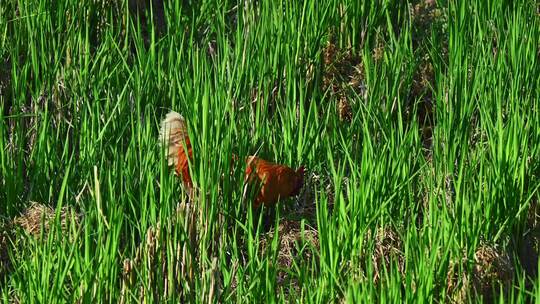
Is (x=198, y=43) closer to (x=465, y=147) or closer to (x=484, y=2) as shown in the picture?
(x=484, y=2)

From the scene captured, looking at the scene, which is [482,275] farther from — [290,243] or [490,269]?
[290,243]

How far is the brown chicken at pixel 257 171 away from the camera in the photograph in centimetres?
316

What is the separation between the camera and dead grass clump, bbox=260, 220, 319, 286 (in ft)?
10.0

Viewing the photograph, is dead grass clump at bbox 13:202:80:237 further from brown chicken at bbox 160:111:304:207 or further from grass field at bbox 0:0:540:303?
brown chicken at bbox 160:111:304:207

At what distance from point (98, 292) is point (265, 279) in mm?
375

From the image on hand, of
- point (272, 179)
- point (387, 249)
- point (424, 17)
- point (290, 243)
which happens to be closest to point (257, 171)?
point (272, 179)

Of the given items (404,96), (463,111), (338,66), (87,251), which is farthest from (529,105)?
(87,251)

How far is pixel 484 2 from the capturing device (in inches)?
161

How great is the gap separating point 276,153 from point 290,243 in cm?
35

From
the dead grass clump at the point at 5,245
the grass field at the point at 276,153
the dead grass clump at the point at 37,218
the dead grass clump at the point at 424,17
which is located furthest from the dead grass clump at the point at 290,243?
the dead grass clump at the point at 424,17

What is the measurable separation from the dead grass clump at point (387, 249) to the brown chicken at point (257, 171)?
0.89 ft

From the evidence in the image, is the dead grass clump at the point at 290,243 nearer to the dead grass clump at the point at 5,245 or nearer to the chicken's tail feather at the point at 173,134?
the chicken's tail feather at the point at 173,134

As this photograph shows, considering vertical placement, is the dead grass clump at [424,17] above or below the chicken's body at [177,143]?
above

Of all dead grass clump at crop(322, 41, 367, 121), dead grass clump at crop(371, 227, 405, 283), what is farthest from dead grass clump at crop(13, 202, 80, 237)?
dead grass clump at crop(322, 41, 367, 121)
